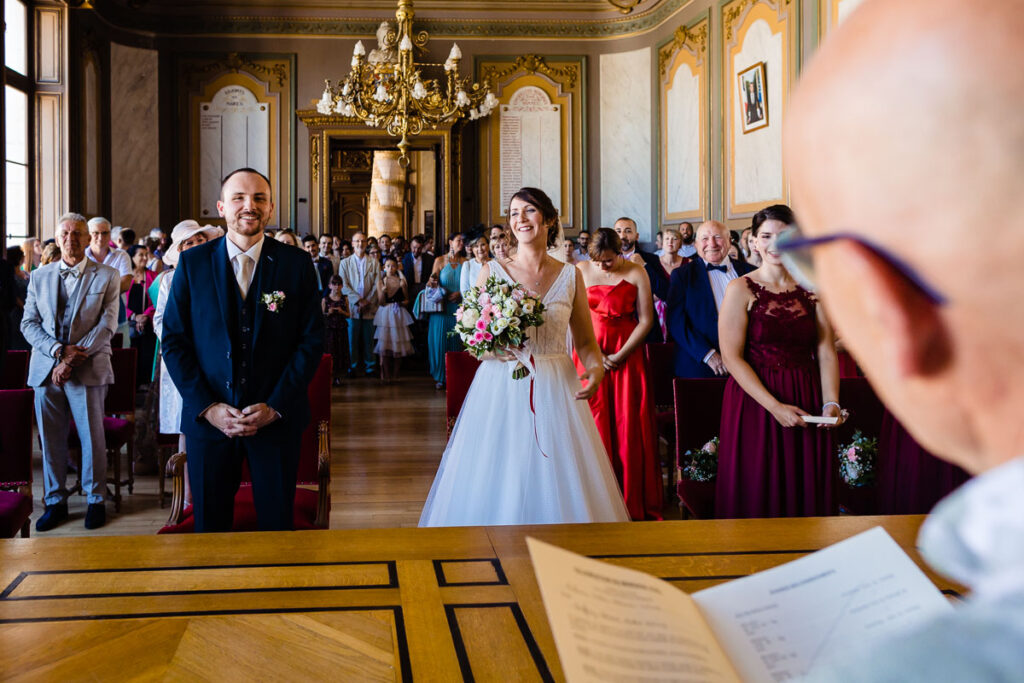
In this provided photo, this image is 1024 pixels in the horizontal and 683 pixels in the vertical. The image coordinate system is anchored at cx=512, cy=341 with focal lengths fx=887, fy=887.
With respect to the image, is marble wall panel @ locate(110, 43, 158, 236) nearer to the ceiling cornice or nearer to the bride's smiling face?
the ceiling cornice

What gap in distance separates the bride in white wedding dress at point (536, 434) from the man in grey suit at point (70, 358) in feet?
7.14

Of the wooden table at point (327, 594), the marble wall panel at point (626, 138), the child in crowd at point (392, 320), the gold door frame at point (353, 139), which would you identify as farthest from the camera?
the marble wall panel at point (626, 138)

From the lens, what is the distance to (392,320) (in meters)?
10.0

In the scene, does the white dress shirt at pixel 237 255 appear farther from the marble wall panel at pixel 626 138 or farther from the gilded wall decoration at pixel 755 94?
the marble wall panel at pixel 626 138

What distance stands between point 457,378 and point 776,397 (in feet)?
4.67

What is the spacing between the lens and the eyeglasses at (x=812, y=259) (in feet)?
1.09

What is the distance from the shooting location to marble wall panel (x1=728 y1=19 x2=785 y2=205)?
9.43 metres

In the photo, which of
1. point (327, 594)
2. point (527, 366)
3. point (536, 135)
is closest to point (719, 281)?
point (527, 366)

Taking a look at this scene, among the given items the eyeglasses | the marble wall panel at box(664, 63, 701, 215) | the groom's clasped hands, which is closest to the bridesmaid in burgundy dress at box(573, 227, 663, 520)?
the groom's clasped hands

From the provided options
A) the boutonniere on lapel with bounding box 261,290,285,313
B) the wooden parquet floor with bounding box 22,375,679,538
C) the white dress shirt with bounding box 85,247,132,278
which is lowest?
the wooden parquet floor with bounding box 22,375,679,538

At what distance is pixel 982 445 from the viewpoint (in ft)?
1.16

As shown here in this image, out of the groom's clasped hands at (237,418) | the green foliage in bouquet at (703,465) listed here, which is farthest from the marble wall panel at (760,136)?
the groom's clasped hands at (237,418)

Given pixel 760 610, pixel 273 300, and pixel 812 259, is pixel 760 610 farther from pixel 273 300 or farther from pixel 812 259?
pixel 273 300

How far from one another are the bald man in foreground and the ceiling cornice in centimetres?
1271
